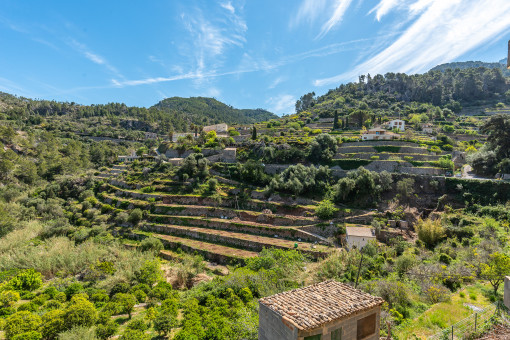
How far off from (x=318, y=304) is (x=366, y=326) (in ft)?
6.66

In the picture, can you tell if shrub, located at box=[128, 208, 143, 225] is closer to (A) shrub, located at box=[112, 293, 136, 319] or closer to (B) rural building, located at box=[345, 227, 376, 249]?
(A) shrub, located at box=[112, 293, 136, 319]

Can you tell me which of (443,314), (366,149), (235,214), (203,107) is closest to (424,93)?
(366,149)

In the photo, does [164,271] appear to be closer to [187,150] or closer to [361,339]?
[361,339]

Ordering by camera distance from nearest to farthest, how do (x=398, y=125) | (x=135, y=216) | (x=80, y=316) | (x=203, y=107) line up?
(x=80, y=316) → (x=135, y=216) → (x=398, y=125) → (x=203, y=107)

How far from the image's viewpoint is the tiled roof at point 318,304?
292 inches

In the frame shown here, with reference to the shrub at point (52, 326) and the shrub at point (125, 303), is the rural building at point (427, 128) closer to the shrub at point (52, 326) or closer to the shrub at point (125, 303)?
the shrub at point (125, 303)

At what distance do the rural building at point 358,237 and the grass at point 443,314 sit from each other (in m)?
9.04

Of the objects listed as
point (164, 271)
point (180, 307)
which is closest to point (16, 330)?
point (180, 307)

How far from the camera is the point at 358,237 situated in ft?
73.7

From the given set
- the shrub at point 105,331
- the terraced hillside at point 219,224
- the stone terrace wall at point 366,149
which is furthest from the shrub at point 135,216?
the stone terrace wall at point 366,149

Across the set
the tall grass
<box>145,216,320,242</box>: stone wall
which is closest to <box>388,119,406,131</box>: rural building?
<box>145,216,320,242</box>: stone wall

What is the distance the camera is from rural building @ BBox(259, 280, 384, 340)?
7.30 m

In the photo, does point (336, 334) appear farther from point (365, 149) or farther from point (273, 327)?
point (365, 149)

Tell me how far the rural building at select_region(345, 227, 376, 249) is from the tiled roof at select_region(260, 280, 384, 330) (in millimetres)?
14152
